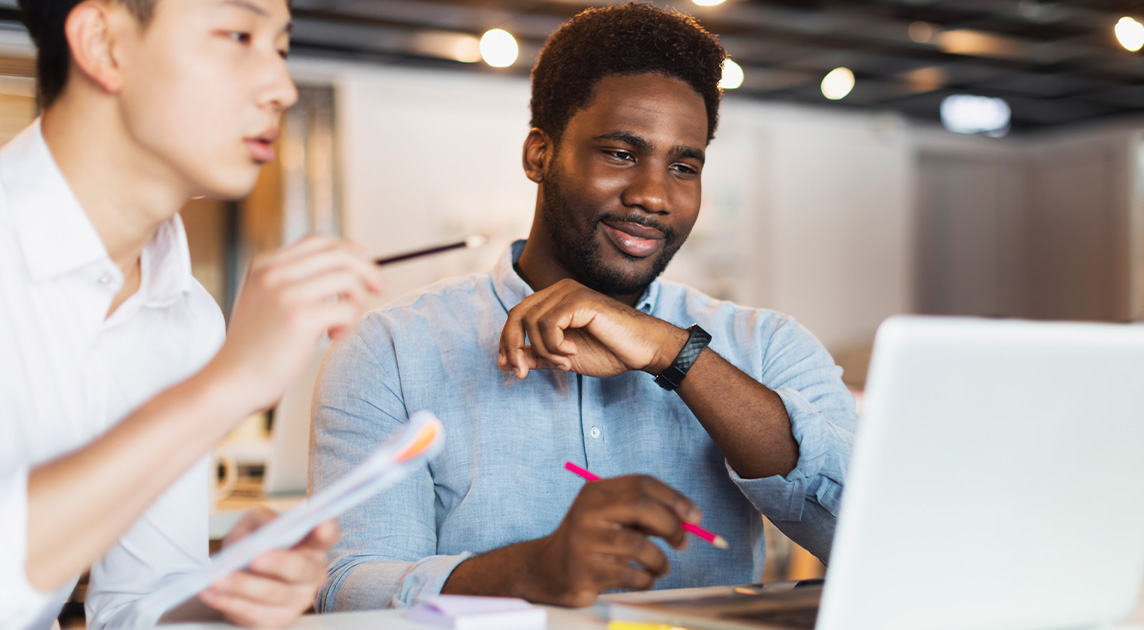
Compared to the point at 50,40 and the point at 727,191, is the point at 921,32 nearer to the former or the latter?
the point at 727,191

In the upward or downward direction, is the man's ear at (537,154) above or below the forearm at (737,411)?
above

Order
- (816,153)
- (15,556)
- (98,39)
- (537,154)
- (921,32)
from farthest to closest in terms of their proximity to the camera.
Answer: (816,153) < (921,32) < (537,154) < (98,39) < (15,556)

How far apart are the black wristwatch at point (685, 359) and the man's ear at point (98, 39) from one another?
2.26ft

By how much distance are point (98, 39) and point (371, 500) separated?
2.11ft

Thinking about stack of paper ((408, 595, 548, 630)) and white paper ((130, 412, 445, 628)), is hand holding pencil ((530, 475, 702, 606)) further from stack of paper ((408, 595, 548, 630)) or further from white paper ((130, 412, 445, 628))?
white paper ((130, 412, 445, 628))

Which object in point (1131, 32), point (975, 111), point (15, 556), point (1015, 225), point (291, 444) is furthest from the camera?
point (1015, 225)

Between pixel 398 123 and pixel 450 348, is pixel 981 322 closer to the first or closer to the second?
pixel 450 348

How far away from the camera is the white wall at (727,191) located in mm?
5781

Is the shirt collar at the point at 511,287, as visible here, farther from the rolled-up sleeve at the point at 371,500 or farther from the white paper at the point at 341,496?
the white paper at the point at 341,496

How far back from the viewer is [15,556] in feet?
2.39

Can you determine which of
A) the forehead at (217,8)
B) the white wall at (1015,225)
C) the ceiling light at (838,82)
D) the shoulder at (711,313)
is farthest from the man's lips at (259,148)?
the white wall at (1015,225)

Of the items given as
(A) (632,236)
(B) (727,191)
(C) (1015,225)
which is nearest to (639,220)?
(A) (632,236)

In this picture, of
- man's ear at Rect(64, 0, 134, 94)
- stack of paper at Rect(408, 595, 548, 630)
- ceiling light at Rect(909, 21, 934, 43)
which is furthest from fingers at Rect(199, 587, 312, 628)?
ceiling light at Rect(909, 21, 934, 43)

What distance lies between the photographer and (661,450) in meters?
1.46
